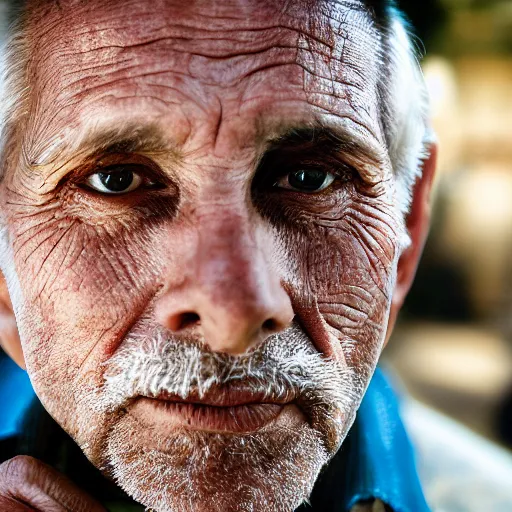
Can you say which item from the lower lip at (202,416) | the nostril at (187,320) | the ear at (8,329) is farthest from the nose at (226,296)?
the ear at (8,329)

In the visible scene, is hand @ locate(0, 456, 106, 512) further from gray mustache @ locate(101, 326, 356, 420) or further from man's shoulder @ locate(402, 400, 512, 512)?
man's shoulder @ locate(402, 400, 512, 512)

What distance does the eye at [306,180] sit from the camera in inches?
39.5

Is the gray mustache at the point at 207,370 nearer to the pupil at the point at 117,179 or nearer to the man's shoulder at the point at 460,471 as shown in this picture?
the pupil at the point at 117,179

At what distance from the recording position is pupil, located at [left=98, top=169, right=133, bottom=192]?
948 mm

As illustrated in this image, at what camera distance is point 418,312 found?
3.56 m

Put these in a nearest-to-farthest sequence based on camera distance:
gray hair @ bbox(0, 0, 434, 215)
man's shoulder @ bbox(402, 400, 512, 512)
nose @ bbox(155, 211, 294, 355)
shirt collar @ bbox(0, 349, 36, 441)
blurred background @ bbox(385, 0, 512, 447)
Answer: nose @ bbox(155, 211, 294, 355) < gray hair @ bbox(0, 0, 434, 215) < shirt collar @ bbox(0, 349, 36, 441) < blurred background @ bbox(385, 0, 512, 447) < man's shoulder @ bbox(402, 400, 512, 512)

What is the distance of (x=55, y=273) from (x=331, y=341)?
17.1 inches

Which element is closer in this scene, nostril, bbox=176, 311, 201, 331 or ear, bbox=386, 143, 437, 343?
nostril, bbox=176, 311, 201, 331

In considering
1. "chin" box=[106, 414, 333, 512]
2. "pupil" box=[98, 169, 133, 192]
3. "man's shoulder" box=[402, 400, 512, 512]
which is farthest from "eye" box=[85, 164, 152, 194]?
"man's shoulder" box=[402, 400, 512, 512]

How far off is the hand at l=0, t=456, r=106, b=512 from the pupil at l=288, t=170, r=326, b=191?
2.02 feet

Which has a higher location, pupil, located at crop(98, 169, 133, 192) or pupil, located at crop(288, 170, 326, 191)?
pupil, located at crop(98, 169, 133, 192)

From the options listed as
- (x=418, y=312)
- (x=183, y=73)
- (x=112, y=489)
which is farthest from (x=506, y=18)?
(x=418, y=312)

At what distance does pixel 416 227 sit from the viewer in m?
1.24

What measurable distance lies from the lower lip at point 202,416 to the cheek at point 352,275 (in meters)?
0.15
